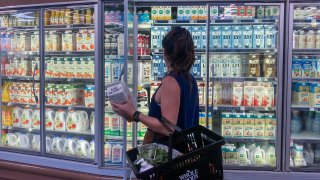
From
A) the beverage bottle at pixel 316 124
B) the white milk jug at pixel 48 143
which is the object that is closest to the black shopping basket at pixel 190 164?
the beverage bottle at pixel 316 124

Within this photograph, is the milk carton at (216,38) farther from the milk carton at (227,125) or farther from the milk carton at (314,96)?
the milk carton at (314,96)

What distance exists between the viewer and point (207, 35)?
3.94m

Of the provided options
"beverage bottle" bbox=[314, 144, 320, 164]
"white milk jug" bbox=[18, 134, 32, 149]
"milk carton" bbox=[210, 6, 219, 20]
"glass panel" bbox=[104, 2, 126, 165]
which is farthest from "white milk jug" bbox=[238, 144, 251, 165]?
"white milk jug" bbox=[18, 134, 32, 149]

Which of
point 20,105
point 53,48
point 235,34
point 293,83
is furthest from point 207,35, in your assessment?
point 20,105

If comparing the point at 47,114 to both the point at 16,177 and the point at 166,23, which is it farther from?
the point at 166,23

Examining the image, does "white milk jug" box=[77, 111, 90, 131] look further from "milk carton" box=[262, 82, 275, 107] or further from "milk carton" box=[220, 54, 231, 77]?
"milk carton" box=[262, 82, 275, 107]

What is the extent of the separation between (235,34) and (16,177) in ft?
9.33

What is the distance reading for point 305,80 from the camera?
406cm

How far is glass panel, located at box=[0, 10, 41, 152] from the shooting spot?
4.60 m

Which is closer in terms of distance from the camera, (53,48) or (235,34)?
(235,34)

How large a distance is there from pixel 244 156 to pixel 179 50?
2468 millimetres

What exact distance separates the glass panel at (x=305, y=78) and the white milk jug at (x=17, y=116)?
3.18 metres

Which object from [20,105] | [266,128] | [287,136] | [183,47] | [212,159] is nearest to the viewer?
[212,159]

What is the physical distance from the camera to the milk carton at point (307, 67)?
4031 mm
